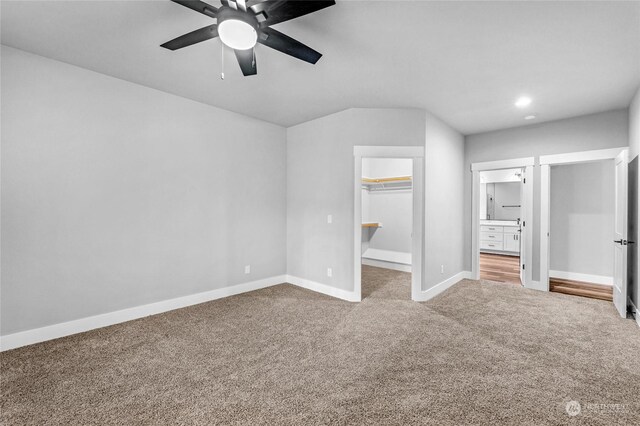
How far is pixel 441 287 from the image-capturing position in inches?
172

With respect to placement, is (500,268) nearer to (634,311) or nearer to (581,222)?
(581,222)

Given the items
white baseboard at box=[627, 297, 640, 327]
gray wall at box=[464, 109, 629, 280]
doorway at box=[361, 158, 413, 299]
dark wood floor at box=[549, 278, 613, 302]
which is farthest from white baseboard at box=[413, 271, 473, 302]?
white baseboard at box=[627, 297, 640, 327]

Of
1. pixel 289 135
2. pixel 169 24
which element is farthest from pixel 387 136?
pixel 169 24

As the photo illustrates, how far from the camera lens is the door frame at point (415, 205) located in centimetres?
392

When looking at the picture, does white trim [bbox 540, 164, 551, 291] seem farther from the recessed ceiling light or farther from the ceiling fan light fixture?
the ceiling fan light fixture

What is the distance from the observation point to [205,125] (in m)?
3.85

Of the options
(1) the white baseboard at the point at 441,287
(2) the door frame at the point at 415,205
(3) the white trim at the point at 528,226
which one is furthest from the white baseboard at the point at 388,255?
(3) the white trim at the point at 528,226

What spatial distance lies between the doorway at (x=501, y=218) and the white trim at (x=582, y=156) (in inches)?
101

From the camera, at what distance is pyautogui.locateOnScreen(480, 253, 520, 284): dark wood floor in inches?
205

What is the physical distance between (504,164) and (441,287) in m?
2.32

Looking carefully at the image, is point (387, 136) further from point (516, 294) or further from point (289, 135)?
point (516, 294)

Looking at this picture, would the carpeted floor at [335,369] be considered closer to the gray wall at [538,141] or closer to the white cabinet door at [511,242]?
the gray wall at [538,141]

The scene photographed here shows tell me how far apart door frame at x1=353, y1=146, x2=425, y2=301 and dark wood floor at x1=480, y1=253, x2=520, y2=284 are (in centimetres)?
208

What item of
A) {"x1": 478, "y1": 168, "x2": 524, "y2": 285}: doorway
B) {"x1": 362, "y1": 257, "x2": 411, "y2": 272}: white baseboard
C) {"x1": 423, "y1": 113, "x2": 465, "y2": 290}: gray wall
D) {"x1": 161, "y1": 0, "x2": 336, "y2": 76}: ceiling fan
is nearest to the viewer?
{"x1": 161, "y1": 0, "x2": 336, "y2": 76}: ceiling fan
